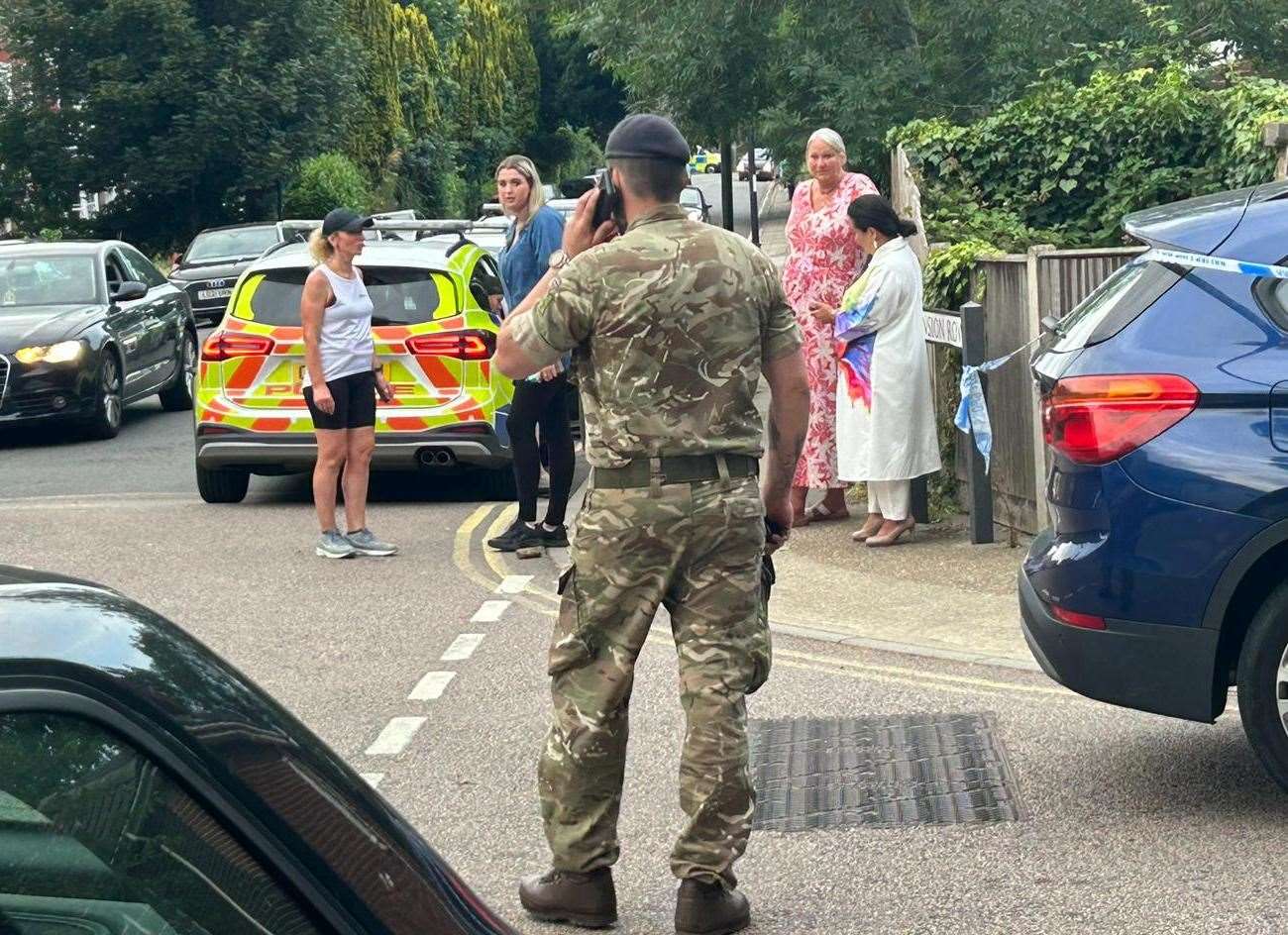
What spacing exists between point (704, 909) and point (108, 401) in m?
12.8

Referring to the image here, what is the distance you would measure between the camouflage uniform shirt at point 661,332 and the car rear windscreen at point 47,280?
1328cm

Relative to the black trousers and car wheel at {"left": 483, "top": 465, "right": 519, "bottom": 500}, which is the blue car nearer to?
the black trousers

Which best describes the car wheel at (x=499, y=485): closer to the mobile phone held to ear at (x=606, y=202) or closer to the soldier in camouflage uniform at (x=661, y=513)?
the mobile phone held to ear at (x=606, y=202)

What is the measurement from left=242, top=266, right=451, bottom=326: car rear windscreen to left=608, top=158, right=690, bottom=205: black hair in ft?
24.5

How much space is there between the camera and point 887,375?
10.3 m

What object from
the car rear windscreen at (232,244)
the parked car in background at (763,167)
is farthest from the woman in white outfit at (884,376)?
the car rear windscreen at (232,244)

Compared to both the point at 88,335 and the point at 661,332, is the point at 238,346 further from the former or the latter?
the point at 661,332

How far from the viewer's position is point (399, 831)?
7.95ft

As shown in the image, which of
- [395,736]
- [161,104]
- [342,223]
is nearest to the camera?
[395,736]

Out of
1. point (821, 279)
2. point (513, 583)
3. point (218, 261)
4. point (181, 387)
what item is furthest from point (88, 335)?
point (218, 261)

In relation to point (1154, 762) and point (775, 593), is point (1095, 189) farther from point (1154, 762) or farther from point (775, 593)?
point (1154, 762)

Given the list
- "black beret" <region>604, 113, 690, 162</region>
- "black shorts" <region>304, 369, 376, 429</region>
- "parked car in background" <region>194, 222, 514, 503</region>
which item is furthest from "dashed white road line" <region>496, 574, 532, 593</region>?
A: "black beret" <region>604, 113, 690, 162</region>

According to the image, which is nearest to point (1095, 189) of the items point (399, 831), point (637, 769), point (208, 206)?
point (637, 769)

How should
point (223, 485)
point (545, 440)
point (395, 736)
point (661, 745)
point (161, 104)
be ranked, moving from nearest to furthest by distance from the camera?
1. point (661, 745)
2. point (395, 736)
3. point (545, 440)
4. point (223, 485)
5. point (161, 104)
